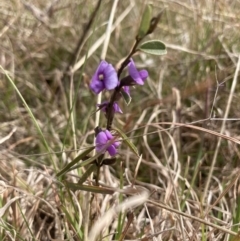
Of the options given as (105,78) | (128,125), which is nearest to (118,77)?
(105,78)

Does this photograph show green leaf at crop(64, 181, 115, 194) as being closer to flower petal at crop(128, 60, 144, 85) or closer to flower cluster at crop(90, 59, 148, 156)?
flower cluster at crop(90, 59, 148, 156)

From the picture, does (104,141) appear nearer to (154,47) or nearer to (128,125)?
(154,47)

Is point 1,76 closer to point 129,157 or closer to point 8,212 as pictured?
point 129,157

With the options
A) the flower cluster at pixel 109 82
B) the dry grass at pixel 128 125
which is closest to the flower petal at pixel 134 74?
the flower cluster at pixel 109 82

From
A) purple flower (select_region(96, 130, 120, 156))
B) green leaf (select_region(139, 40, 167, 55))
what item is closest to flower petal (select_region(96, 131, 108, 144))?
purple flower (select_region(96, 130, 120, 156))

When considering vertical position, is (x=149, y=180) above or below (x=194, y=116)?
below

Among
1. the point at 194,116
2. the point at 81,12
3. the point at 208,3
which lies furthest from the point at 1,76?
the point at 208,3
